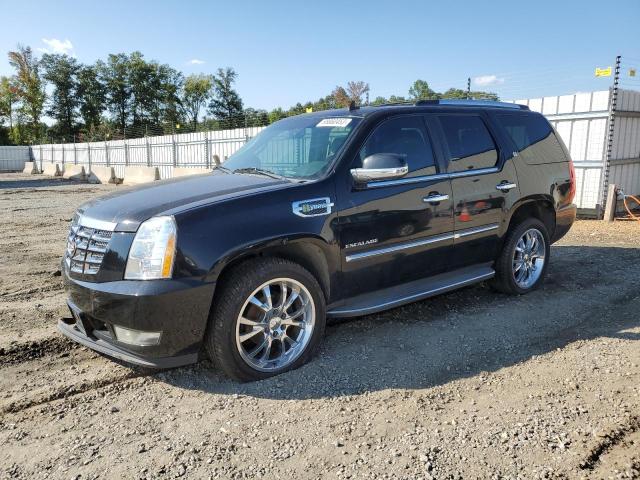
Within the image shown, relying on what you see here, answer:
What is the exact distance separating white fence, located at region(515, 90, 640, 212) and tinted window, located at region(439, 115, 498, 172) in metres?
6.83

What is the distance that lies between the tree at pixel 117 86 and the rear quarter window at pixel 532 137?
234 ft

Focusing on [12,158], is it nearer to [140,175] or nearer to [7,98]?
[7,98]

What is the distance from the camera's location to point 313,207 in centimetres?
362

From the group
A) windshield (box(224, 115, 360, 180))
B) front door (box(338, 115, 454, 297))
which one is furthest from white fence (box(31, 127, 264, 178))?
front door (box(338, 115, 454, 297))

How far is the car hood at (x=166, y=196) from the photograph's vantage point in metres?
3.25

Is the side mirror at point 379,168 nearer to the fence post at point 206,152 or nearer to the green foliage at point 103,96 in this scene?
the fence post at point 206,152

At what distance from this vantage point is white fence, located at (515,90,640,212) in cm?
1037

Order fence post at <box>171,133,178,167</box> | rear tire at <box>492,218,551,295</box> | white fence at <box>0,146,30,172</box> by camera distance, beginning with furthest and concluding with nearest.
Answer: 1. white fence at <box>0,146,30,172</box>
2. fence post at <box>171,133,178,167</box>
3. rear tire at <box>492,218,551,295</box>

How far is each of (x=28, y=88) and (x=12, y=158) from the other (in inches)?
784

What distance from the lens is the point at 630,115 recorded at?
10.7m

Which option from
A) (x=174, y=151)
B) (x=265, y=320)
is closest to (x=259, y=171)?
(x=265, y=320)

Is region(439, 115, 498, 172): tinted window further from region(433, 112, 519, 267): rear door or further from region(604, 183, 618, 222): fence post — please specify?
region(604, 183, 618, 222): fence post

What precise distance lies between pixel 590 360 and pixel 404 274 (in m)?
1.53

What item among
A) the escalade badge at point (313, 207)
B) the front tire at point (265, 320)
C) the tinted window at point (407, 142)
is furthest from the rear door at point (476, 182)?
the front tire at point (265, 320)
